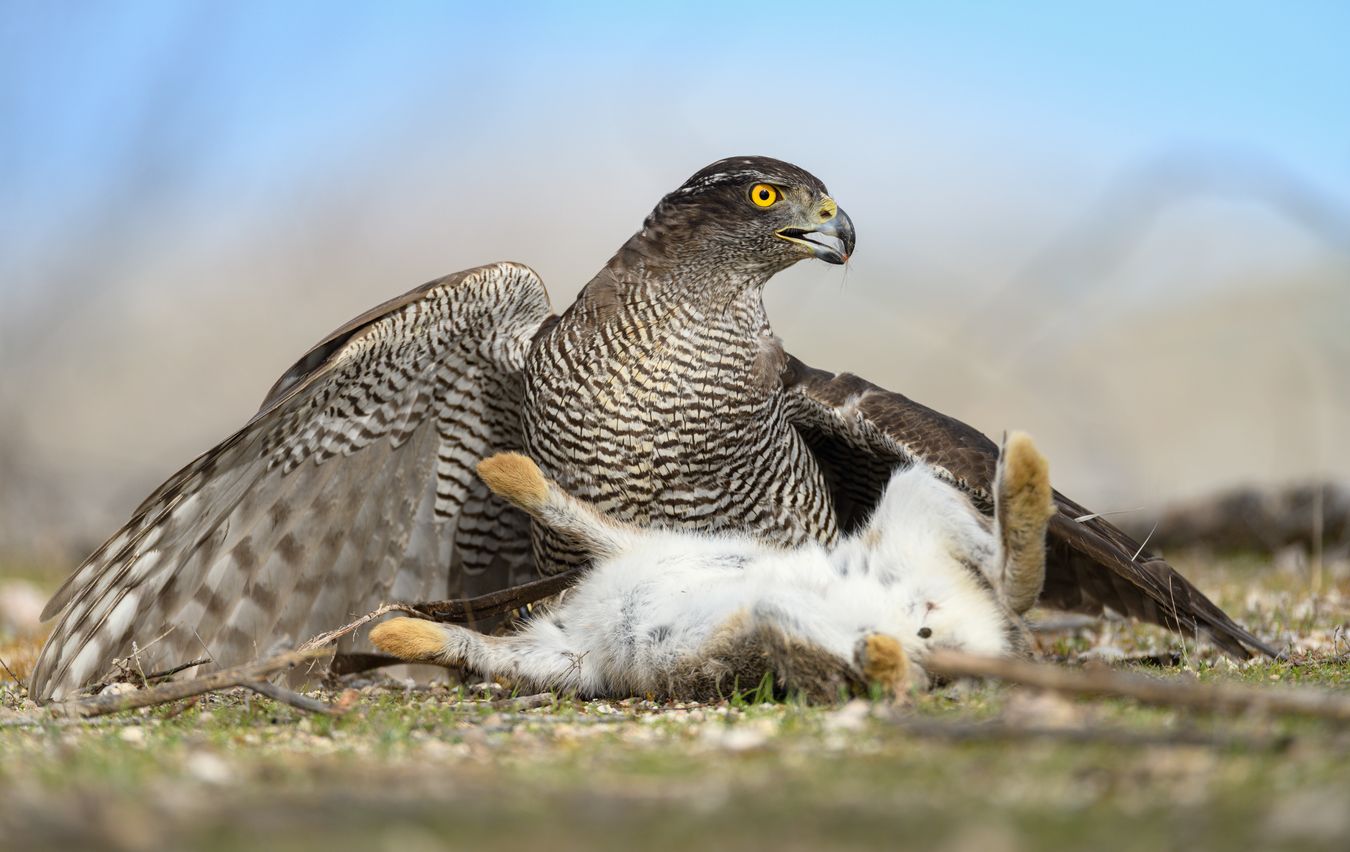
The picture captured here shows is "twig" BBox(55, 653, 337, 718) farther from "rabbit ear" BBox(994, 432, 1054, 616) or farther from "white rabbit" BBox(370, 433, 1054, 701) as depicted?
"rabbit ear" BBox(994, 432, 1054, 616)

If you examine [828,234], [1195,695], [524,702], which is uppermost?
[828,234]

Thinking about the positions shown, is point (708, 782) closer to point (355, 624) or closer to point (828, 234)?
point (355, 624)

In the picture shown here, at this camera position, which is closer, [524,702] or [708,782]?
[708,782]

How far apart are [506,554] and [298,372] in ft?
4.33

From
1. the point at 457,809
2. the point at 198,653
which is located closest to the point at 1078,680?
the point at 457,809

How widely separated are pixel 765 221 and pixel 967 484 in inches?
51.7

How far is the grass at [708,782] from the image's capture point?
6.18 ft

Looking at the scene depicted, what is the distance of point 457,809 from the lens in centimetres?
202

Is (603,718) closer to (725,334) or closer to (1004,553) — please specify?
(1004,553)

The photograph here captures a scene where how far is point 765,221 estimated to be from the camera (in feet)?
16.7

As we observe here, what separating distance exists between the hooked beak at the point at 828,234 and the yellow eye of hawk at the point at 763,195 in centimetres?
12

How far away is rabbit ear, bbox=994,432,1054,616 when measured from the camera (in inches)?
149

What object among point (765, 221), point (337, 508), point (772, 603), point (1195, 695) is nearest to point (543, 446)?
point (337, 508)

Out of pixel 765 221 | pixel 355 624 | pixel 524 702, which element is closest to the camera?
pixel 524 702
